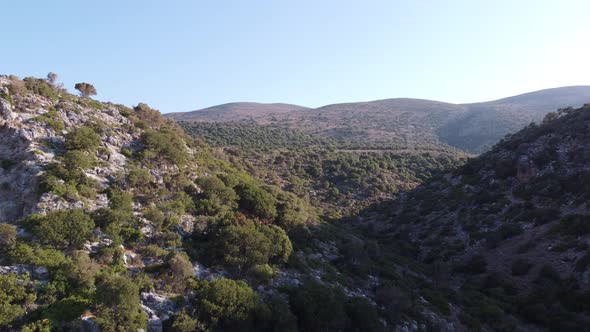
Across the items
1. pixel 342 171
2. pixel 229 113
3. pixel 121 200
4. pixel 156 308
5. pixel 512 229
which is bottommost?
pixel 512 229

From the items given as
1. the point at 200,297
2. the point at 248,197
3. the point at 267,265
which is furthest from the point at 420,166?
the point at 200,297

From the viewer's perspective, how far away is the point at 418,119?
117500 mm

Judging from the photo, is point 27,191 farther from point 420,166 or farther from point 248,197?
point 420,166

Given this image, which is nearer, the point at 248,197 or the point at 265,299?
the point at 265,299

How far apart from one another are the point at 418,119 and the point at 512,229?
98.5 metres

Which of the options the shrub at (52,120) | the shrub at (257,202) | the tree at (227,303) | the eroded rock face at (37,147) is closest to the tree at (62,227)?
the eroded rock face at (37,147)

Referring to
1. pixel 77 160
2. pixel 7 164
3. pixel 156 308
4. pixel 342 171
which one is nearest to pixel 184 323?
pixel 156 308

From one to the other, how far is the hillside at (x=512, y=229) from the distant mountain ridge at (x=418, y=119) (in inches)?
1671

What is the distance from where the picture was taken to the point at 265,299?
39.8 ft

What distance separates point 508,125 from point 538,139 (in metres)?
67.9

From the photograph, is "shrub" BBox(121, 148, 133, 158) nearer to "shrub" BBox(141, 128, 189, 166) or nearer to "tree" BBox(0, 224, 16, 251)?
"shrub" BBox(141, 128, 189, 166)

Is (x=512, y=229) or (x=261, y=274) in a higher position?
(x=261, y=274)

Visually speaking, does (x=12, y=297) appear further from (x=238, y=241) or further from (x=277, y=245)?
(x=277, y=245)

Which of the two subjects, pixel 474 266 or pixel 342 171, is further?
pixel 342 171
